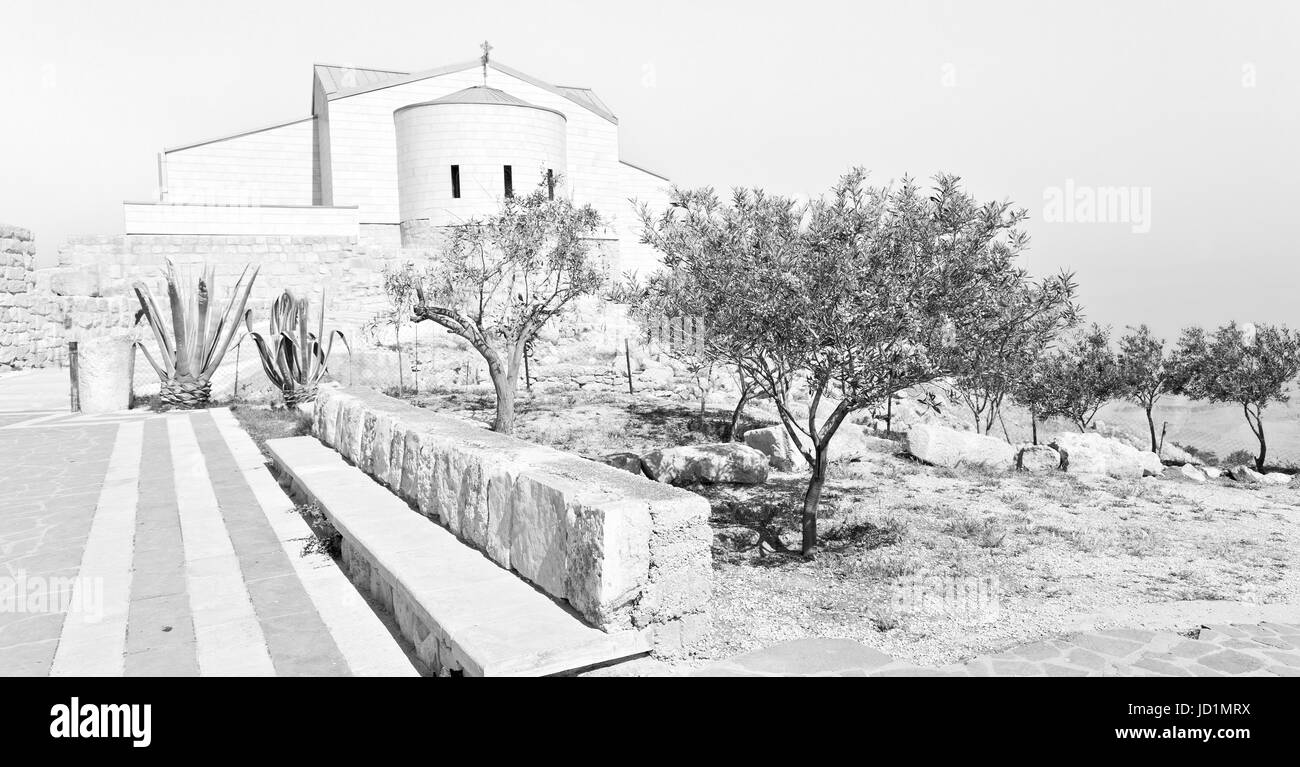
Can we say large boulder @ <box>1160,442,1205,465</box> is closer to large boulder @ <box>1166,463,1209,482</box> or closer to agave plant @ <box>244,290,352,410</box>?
large boulder @ <box>1166,463,1209,482</box>

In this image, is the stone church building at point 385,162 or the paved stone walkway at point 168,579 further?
the stone church building at point 385,162

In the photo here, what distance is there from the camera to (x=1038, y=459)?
11742mm

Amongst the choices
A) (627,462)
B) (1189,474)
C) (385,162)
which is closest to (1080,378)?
(1189,474)

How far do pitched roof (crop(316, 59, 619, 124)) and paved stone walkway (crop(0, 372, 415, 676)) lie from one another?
2534cm

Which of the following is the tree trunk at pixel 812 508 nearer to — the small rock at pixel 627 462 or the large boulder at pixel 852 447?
the small rock at pixel 627 462

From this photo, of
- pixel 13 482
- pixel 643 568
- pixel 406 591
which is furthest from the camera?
pixel 13 482

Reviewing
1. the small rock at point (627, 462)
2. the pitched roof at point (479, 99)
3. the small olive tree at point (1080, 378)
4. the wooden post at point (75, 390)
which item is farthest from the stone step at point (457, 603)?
the pitched roof at point (479, 99)

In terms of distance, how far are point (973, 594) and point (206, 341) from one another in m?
13.1

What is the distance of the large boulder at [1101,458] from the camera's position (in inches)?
460

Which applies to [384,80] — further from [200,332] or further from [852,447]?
[852,447]

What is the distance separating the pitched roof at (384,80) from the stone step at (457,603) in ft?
93.9
